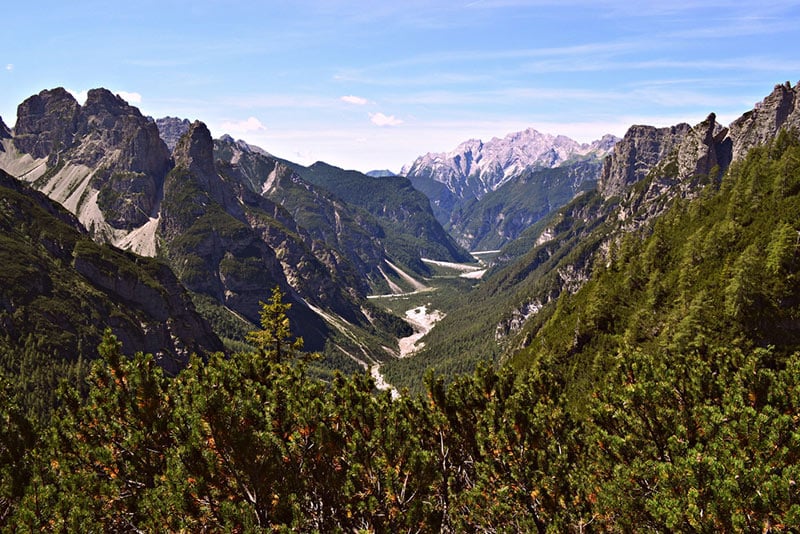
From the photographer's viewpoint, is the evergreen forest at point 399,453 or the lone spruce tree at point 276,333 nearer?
the evergreen forest at point 399,453

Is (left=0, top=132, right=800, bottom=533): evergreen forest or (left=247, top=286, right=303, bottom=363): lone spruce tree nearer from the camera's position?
(left=0, top=132, right=800, bottom=533): evergreen forest

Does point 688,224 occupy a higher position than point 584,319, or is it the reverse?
point 688,224

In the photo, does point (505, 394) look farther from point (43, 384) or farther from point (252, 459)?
point (43, 384)

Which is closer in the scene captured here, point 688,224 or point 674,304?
point 674,304

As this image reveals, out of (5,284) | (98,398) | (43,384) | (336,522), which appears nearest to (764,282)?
(336,522)

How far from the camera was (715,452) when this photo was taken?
19891 mm

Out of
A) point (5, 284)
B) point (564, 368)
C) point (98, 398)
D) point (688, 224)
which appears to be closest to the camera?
point (98, 398)

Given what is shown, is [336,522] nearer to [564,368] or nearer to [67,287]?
[564,368]

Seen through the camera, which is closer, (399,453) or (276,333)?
(399,453)

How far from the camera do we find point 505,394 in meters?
28.9

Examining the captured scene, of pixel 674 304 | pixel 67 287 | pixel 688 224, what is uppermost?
pixel 688 224

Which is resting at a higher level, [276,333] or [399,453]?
[276,333]

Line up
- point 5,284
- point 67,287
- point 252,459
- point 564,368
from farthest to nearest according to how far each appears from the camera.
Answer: point 67,287, point 5,284, point 564,368, point 252,459

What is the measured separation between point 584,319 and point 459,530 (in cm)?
10196
